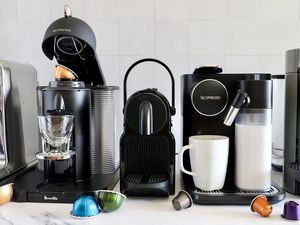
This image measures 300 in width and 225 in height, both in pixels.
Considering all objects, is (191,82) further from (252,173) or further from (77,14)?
(77,14)

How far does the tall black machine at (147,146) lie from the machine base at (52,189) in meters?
0.07

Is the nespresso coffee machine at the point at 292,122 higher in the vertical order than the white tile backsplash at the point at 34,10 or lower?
lower

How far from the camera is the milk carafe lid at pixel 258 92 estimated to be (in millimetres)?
653

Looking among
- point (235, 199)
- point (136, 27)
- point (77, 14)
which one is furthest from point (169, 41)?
point (235, 199)

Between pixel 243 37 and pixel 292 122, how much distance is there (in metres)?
0.43

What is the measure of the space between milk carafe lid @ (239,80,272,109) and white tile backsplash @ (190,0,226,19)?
475 mm

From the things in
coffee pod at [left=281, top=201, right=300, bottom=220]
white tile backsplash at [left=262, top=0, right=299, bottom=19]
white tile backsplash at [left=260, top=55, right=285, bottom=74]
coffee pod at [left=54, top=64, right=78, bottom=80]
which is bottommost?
coffee pod at [left=281, top=201, right=300, bottom=220]

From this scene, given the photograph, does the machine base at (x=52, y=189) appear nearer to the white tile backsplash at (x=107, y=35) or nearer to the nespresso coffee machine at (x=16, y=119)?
the nespresso coffee machine at (x=16, y=119)

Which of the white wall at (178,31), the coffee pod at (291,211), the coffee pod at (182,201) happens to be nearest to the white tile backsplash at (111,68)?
the white wall at (178,31)

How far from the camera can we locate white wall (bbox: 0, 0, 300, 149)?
1.06 metres

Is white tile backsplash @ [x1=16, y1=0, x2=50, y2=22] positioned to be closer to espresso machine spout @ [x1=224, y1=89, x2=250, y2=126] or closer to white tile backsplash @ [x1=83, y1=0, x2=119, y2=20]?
white tile backsplash @ [x1=83, y1=0, x2=119, y2=20]

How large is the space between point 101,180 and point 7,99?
299mm

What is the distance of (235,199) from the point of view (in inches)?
25.3

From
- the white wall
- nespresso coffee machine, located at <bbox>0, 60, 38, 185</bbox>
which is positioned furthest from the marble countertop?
the white wall
